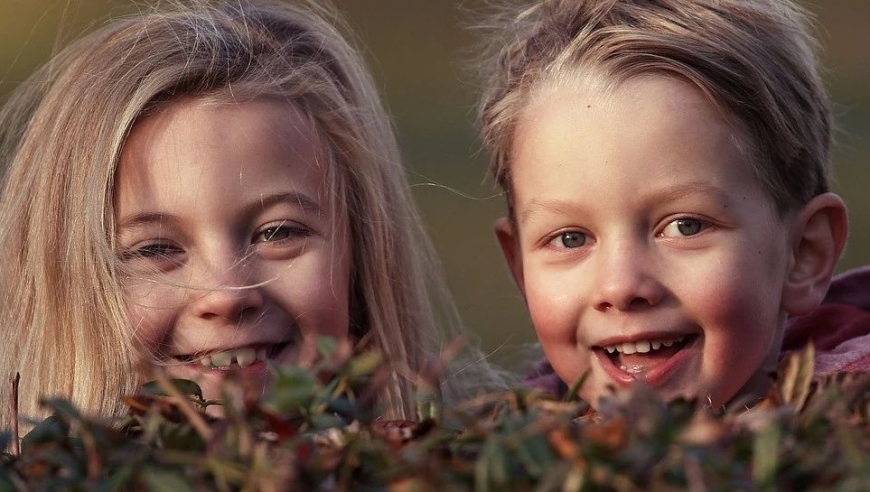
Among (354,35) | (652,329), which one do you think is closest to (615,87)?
(652,329)

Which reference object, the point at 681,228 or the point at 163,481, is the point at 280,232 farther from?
the point at 163,481

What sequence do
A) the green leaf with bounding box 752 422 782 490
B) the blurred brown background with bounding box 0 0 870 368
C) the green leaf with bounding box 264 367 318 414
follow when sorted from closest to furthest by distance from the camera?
the green leaf with bounding box 752 422 782 490 → the green leaf with bounding box 264 367 318 414 → the blurred brown background with bounding box 0 0 870 368

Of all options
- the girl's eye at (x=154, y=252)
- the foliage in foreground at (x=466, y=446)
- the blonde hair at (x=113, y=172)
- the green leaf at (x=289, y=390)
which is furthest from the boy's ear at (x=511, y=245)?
the green leaf at (x=289, y=390)

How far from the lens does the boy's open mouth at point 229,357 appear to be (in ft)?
6.94

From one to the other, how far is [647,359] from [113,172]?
103 cm

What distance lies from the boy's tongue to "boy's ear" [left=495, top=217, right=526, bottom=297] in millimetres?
346

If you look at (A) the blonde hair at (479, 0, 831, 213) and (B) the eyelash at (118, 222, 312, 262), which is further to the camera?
(B) the eyelash at (118, 222, 312, 262)

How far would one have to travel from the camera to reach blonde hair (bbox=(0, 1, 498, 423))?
2.22m

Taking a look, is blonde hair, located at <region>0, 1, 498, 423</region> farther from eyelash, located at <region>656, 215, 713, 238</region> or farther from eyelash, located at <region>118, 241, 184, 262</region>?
eyelash, located at <region>656, 215, 713, 238</region>

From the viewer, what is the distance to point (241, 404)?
0.71 metres

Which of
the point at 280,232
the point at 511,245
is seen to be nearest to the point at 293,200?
the point at 280,232

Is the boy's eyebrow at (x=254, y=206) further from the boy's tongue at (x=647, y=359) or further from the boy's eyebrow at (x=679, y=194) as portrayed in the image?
the boy's tongue at (x=647, y=359)

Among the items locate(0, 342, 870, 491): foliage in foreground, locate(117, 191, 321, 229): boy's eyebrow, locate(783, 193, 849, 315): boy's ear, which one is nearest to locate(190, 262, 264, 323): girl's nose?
locate(117, 191, 321, 229): boy's eyebrow

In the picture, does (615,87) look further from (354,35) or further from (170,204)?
(354,35)
